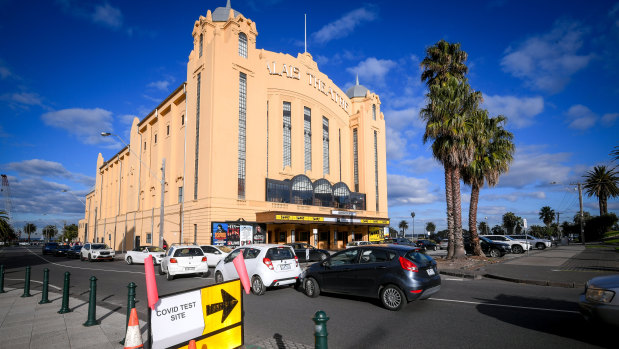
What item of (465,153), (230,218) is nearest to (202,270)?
(465,153)

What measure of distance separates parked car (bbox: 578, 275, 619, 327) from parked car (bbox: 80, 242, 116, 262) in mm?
29495

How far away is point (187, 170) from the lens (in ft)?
118

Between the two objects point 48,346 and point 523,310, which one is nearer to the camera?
point 48,346

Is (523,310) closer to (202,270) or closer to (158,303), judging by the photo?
(158,303)

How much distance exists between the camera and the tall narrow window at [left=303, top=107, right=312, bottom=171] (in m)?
44.3

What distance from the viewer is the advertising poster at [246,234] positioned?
3219 centimetres

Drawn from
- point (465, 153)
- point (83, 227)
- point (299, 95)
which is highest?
point (299, 95)

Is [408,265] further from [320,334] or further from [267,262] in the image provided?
[320,334]

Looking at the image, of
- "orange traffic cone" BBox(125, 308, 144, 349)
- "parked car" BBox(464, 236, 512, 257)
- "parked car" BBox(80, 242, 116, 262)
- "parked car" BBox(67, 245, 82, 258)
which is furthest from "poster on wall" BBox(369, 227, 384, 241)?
"orange traffic cone" BBox(125, 308, 144, 349)

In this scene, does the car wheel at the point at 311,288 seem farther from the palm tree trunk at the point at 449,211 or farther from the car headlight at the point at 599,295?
the palm tree trunk at the point at 449,211

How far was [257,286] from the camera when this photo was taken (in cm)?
974

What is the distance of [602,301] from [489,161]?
823 inches

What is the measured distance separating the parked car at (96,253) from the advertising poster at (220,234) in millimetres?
8193

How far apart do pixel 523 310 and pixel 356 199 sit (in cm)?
4280
